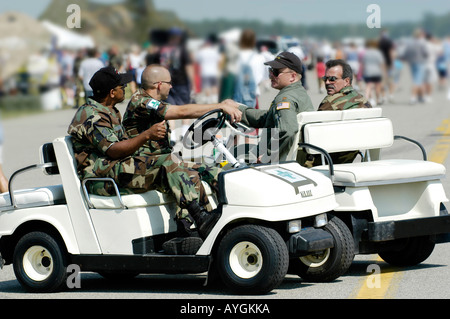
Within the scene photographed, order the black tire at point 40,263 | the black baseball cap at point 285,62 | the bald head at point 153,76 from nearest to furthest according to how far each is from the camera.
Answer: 1. the black tire at point 40,263
2. the bald head at point 153,76
3. the black baseball cap at point 285,62

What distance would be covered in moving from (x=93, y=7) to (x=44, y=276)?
221 cm

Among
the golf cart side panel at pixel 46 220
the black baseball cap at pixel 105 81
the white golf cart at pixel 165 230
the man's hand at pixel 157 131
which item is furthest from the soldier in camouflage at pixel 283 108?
the golf cart side panel at pixel 46 220

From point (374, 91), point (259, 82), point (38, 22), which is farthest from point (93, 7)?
point (374, 91)

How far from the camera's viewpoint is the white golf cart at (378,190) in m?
6.92

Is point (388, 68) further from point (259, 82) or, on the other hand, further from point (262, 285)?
point (262, 285)

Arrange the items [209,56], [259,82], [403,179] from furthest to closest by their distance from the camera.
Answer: [209,56], [259,82], [403,179]

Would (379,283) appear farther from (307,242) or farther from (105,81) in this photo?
(105,81)

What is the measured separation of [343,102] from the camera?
26.4 ft

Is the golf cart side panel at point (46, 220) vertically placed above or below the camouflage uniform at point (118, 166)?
below

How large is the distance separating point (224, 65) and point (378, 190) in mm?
9203

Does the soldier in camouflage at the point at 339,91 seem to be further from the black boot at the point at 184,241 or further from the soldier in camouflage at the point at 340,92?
the black boot at the point at 184,241

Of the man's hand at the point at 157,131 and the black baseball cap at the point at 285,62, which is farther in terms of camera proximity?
the black baseball cap at the point at 285,62

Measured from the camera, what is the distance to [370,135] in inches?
293

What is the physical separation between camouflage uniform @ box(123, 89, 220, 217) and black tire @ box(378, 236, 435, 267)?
4.80ft
